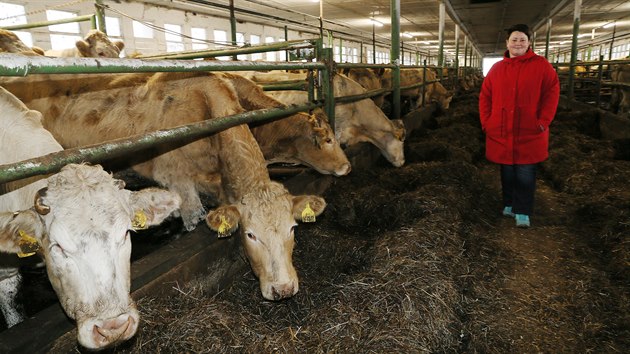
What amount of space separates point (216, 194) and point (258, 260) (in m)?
1.03

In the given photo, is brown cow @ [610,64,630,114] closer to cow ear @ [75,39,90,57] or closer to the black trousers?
the black trousers

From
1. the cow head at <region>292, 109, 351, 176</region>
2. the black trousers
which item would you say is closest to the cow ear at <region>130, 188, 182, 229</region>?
the cow head at <region>292, 109, 351, 176</region>

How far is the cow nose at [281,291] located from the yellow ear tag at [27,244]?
1.24m

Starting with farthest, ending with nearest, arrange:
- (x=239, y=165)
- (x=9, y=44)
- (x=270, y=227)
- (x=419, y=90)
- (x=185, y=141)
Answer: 1. (x=419, y=90)
2. (x=9, y=44)
3. (x=185, y=141)
4. (x=239, y=165)
5. (x=270, y=227)

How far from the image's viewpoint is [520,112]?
3.91 m

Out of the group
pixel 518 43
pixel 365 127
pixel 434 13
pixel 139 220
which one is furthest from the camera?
pixel 434 13

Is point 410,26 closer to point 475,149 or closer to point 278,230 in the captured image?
point 475,149

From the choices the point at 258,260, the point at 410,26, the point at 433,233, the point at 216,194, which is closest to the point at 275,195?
the point at 258,260

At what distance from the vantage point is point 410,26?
24.7 meters

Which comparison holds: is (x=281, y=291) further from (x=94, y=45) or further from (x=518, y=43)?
(x=94, y=45)

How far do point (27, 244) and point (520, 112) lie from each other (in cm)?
383

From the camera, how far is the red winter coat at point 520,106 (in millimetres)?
3770

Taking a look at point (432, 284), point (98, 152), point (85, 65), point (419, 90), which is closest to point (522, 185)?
point (432, 284)

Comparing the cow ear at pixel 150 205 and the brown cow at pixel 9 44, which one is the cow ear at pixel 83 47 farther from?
the cow ear at pixel 150 205
